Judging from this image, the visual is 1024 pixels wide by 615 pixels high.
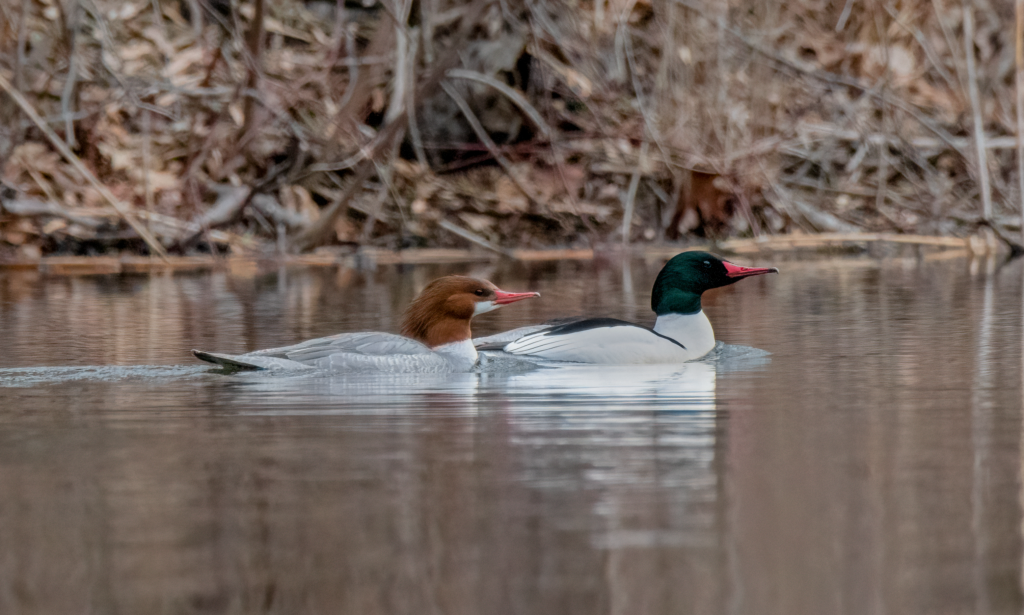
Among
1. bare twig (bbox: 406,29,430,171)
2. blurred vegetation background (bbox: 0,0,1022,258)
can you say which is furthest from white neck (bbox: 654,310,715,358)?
blurred vegetation background (bbox: 0,0,1022,258)

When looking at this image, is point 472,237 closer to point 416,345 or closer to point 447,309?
point 447,309

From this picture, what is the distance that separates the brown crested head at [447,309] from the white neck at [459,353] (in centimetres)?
3

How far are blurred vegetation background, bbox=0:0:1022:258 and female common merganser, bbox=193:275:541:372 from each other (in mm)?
6163

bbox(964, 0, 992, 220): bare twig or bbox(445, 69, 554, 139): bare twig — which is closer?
bbox(964, 0, 992, 220): bare twig

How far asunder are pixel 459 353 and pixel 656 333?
122 centimetres

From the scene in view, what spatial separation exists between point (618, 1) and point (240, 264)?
232 inches

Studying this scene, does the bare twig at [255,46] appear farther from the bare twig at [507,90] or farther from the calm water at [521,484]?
the calm water at [521,484]

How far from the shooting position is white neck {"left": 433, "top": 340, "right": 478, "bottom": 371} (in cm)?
786

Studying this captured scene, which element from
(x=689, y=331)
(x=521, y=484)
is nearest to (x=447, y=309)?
(x=689, y=331)

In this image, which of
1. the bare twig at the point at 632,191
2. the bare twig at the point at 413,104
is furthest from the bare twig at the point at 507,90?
the bare twig at the point at 632,191

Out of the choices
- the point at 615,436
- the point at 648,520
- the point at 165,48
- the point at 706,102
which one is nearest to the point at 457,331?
the point at 615,436

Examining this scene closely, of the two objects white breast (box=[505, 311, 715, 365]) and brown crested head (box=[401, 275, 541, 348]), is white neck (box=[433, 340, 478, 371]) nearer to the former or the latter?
brown crested head (box=[401, 275, 541, 348])

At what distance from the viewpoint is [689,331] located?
863 centimetres

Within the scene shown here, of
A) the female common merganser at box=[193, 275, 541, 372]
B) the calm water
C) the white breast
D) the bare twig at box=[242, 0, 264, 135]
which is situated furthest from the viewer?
the bare twig at box=[242, 0, 264, 135]
